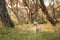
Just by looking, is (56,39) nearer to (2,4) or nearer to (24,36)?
(24,36)

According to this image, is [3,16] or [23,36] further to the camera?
[3,16]

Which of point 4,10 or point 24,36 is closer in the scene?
point 24,36

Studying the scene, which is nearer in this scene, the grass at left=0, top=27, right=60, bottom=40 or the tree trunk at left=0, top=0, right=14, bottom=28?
the grass at left=0, top=27, right=60, bottom=40

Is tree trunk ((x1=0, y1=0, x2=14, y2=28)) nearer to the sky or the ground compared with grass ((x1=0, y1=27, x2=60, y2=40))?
nearer to the sky

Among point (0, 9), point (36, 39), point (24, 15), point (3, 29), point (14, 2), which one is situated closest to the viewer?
point (36, 39)

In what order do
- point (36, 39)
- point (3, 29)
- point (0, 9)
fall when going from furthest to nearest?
1. point (0, 9)
2. point (3, 29)
3. point (36, 39)

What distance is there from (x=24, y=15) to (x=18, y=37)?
13.6 m

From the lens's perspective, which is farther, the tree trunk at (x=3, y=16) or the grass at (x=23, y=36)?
the tree trunk at (x=3, y=16)

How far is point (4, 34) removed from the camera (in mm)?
6414

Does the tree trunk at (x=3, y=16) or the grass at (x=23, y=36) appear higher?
the tree trunk at (x=3, y=16)

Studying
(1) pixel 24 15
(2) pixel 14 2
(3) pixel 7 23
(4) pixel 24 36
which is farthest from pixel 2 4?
(1) pixel 24 15

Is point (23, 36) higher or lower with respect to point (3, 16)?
lower

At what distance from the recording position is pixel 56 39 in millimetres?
6098

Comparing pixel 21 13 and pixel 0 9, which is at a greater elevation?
pixel 0 9
